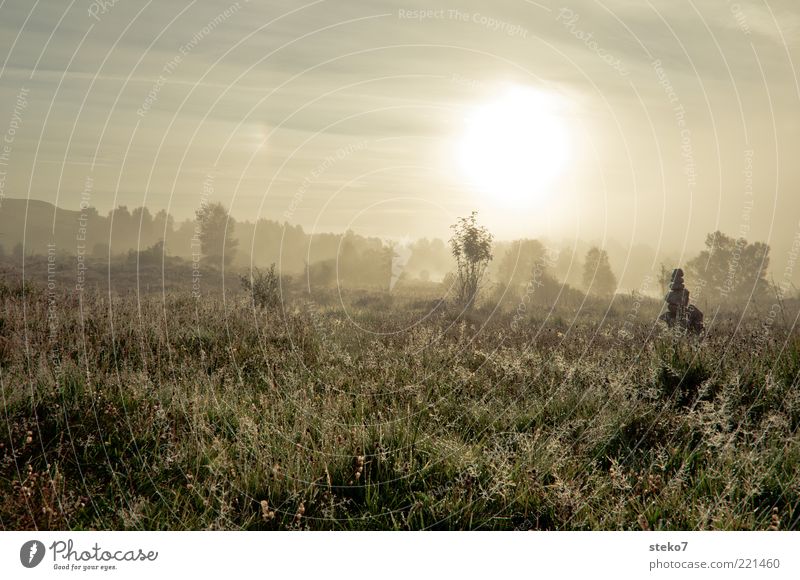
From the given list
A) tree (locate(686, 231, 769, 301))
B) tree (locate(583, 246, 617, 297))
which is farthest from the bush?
tree (locate(583, 246, 617, 297))

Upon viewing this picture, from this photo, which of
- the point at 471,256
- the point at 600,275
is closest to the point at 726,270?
the point at 600,275

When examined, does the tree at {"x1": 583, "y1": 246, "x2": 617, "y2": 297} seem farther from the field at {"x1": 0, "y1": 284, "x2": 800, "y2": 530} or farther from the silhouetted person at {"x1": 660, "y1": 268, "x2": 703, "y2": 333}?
the field at {"x1": 0, "y1": 284, "x2": 800, "y2": 530}

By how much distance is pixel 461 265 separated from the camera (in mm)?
12773

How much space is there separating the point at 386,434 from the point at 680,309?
20.4ft

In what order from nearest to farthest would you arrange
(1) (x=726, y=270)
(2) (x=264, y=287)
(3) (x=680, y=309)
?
(3) (x=680, y=309) < (2) (x=264, y=287) < (1) (x=726, y=270)

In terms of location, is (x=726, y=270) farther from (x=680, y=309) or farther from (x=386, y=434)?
(x=386, y=434)

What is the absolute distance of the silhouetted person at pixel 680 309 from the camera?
914cm

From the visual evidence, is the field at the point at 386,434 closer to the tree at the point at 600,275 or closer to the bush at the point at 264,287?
the bush at the point at 264,287

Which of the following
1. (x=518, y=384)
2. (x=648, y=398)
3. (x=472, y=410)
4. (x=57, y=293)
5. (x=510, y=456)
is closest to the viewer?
(x=510, y=456)

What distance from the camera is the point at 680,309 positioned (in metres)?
9.16

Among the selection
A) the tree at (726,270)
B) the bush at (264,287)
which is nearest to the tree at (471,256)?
the bush at (264,287)
